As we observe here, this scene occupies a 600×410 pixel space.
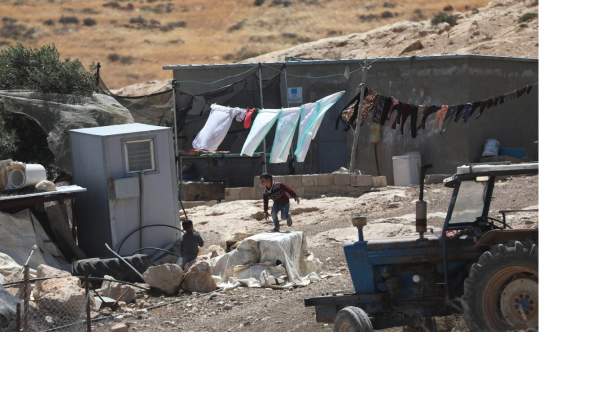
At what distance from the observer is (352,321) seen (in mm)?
8836

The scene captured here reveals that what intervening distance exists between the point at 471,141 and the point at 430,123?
0.90 m

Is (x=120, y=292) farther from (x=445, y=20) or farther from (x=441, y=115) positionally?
(x=445, y=20)

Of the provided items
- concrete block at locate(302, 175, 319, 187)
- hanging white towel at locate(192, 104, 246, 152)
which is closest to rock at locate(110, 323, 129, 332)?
concrete block at locate(302, 175, 319, 187)

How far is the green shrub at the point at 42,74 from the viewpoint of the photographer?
20.7 meters

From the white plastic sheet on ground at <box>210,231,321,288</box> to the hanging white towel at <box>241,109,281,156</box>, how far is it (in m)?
7.00

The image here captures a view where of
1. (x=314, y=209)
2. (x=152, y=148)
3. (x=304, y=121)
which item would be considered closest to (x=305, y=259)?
(x=152, y=148)

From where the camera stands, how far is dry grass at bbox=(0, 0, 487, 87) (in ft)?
179

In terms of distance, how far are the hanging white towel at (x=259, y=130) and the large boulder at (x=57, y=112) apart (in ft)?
9.36

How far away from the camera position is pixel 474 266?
8328 millimetres

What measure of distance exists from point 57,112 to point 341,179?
16.5ft

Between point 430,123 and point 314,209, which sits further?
point 430,123

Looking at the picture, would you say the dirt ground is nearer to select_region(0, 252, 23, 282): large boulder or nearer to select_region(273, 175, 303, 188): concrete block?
select_region(273, 175, 303, 188): concrete block

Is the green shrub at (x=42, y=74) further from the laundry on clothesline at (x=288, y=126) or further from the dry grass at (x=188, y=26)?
the dry grass at (x=188, y=26)

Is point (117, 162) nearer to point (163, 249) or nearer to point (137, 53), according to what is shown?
point (163, 249)
